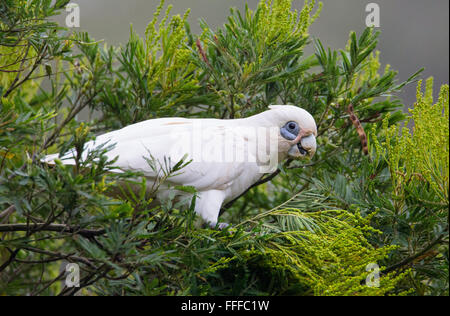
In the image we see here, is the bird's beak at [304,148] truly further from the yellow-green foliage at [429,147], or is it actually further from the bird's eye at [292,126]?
the yellow-green foliage at [429,147]

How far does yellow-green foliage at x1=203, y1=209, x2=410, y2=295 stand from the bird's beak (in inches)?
6.7

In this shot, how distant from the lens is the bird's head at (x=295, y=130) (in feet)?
4.30

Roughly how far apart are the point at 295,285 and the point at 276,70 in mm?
590

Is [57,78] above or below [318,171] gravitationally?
above

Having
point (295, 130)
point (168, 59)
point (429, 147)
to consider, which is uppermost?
point (168, 59)

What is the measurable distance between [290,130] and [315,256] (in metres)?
0.35

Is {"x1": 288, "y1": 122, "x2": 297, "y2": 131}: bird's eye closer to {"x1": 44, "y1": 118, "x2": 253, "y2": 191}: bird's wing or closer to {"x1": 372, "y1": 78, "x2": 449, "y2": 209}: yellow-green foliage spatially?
{"x1": 44, "y1": 118, "x2": 253, "y2": 191}: bird's wing

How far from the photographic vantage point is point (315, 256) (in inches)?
43.7

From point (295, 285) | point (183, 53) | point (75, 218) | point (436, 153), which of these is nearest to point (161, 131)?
point (183, 53)

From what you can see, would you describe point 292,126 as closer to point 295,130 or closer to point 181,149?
point 295,130

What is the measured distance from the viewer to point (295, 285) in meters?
1.20

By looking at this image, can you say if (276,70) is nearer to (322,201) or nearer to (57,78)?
(322,201)

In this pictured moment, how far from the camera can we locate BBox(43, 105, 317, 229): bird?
1222 millimetres

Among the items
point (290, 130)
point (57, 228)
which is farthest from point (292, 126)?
point (57, 228)
